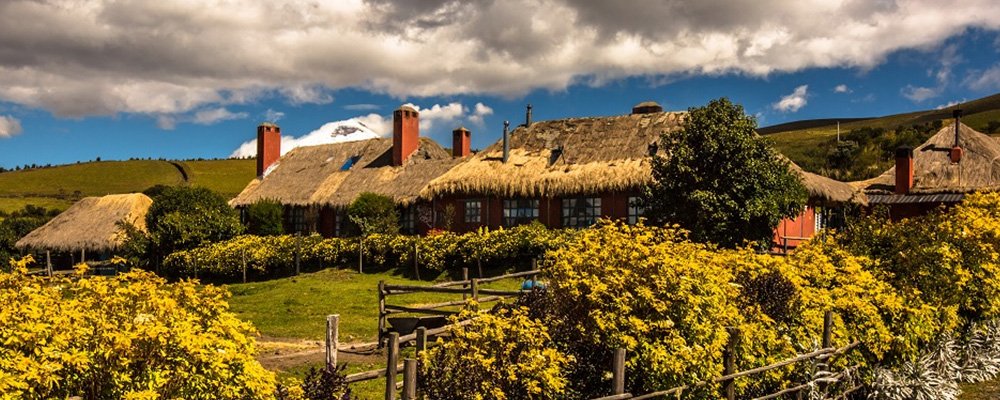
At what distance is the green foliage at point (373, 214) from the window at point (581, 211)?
7.19 m

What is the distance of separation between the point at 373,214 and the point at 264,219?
27.0 ft

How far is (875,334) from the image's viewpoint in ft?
36.3

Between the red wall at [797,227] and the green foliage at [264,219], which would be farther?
the green foliage at [264,219]

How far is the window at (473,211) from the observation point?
3114cm

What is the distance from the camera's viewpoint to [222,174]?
310ft

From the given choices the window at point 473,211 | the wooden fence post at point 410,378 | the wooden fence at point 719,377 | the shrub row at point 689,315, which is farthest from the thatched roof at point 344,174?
the wooden fence post at point 410,378

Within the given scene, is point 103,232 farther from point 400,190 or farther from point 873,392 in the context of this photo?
point 873,392

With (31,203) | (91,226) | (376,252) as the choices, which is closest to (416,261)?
A: (376,252)

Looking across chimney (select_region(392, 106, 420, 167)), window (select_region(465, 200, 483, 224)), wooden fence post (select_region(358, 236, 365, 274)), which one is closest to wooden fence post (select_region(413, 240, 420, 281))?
wooden fence post (select_region(358, 236, 365, 274))

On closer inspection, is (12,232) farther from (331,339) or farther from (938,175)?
(938,175)

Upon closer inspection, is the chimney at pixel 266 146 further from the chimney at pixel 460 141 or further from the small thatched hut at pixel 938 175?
the small thatched hut at pixel 938 175

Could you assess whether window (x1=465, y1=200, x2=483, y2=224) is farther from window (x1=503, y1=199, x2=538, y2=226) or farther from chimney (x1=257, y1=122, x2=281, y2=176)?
chimney (x1=257, y1=122, x2=281, y2=176)

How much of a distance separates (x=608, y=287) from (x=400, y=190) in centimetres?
2752

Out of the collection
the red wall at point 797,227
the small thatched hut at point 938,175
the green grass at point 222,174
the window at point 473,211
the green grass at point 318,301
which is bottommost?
the green grass at point 318,301
